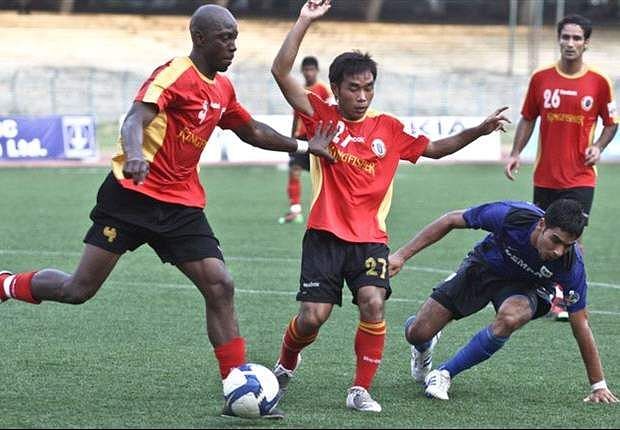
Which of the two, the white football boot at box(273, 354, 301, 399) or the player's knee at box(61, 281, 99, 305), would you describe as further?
the white football boot at box(273, 354, 301, 399)

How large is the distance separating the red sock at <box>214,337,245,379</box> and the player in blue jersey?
3.00 feet

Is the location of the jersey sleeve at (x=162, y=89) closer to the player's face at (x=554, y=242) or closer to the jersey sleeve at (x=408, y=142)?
the jersey sleeve at (x=408, y=142)

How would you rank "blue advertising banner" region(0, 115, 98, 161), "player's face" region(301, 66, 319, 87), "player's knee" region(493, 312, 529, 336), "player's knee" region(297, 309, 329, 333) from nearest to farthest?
"player's knee" region(297, 309, 329, 333) → "player's knee" region(493, 312, 529, 336) → "player's face" region(301, 66, 319, 87) → "blue advertising banner" region(0, 115, 98, 161)

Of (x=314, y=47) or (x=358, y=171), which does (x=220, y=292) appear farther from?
(x=314, y=47)

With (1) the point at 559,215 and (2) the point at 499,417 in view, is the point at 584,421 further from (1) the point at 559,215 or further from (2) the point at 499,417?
(1) the point at 559,215

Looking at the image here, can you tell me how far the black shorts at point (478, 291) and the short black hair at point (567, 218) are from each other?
2.11ft

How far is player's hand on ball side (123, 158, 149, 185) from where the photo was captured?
5.76m

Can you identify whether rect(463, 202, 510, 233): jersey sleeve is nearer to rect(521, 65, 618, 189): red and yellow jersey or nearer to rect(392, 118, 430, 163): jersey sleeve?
rect(392, 118, 430, 163): jersey sleeve

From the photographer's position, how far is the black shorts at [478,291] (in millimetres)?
6941

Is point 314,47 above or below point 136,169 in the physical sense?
below

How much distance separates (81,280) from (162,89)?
44.5 inches

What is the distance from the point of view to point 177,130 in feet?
21.3

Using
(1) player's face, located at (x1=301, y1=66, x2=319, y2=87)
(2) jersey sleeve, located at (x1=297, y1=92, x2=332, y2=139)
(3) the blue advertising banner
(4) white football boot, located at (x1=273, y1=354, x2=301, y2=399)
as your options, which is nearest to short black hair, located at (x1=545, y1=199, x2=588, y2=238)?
(2) jersey sleeve, located at (x1=297, y1=92, x2=332, y2=139)

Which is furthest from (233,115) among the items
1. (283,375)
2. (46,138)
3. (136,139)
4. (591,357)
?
(46,138)
